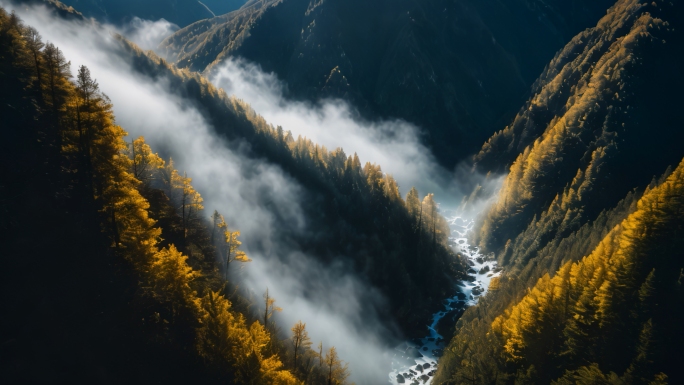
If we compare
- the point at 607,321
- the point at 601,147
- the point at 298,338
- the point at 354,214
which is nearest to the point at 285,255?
the point at 354,214

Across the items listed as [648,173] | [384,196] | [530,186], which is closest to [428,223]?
[384,196]

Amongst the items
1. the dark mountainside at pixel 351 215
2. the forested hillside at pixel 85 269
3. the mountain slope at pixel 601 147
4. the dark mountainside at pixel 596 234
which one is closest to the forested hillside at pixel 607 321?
the dark mountainside at pixel 596 234

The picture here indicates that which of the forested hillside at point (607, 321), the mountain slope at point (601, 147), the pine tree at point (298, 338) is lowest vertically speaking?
the pine tree at point (298, 338)

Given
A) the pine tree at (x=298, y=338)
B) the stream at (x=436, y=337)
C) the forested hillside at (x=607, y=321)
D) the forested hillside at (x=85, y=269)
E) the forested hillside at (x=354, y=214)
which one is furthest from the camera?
the forested hillside at (x=354, y=214)

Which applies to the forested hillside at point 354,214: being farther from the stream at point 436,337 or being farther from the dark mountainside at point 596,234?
the dark mountainside at point 596,234

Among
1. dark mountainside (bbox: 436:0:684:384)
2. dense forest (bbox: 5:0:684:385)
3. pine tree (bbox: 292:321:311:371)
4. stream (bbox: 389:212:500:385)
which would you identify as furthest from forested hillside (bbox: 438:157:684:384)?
pine tree (bbox: 292:321:311:371)

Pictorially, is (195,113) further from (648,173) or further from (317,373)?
(648,173)

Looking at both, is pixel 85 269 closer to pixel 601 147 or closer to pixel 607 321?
pixel 607 321
